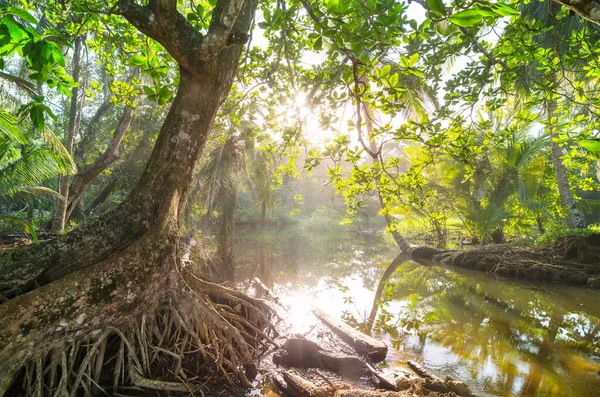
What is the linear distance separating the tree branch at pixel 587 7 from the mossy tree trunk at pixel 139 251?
6.92 feet

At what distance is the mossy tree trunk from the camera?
8.04 feet

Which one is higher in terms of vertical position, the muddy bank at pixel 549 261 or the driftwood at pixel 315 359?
the muddy bank at pixel 549 261

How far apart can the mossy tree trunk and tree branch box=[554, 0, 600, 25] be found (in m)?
2.11

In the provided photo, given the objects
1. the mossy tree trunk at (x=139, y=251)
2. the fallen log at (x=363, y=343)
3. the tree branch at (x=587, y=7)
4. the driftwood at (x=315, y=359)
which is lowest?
the driftwood at (x=315, y=359)

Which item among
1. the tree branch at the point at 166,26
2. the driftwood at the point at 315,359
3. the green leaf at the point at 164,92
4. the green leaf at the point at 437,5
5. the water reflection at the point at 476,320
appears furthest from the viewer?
the water reflection at the point at 476,320

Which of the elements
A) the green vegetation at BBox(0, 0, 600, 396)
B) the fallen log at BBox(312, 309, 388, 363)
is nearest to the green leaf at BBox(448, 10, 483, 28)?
the green vegetation at BBox(0, 0, 600, 396)

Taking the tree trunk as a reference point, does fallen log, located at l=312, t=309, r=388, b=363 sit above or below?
below

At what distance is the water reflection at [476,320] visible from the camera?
400 cm

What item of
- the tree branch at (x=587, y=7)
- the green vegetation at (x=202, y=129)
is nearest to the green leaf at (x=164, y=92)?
the green vegetation at (x=202, y=129)

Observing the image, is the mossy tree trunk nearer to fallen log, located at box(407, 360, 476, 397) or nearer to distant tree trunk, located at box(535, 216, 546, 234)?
fallen log, located at box(407, 360, 476, 397)

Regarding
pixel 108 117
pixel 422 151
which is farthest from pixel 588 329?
pixel 108 117

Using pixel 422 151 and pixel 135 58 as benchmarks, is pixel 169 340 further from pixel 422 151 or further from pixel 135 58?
pixel 422 151

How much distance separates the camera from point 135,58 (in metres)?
2.33

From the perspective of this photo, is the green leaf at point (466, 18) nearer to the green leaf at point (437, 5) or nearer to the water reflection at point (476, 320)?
the green leaf at point (437, 5)
